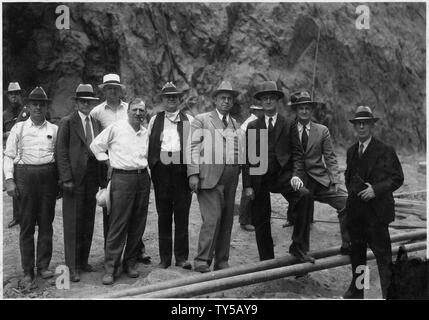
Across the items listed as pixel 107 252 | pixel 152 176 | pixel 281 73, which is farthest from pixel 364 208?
pixel 281 73

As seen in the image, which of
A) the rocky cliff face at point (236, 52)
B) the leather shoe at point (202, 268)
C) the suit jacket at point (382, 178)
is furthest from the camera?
the rocky cliff face at point (236, 52)

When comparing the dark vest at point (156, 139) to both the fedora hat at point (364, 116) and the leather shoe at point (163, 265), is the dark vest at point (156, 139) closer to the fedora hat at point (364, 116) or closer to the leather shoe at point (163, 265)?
the leather shoe at point (163, 265)

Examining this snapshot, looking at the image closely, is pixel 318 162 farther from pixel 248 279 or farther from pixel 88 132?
pixel 88 132

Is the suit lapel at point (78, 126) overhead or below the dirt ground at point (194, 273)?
overhead

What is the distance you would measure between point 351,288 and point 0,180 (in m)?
3.82

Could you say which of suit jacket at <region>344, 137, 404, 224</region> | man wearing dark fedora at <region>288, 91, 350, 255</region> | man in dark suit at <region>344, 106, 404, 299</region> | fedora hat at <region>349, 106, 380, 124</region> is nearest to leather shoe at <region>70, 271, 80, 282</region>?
man wearing dark fedora at <region>288, 91, 350, 255</region>

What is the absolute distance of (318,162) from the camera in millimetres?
6059

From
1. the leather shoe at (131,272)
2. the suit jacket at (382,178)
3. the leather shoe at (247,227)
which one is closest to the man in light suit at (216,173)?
the leather shoe at (131,272)

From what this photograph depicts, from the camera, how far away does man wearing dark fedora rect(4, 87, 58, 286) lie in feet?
18.2

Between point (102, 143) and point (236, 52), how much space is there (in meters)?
A: 7.43

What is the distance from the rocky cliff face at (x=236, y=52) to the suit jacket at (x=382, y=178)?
22.2 ft

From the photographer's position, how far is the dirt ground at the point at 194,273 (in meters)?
5.42

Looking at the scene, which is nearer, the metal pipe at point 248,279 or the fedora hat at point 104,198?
the metal pipe at point 248,279

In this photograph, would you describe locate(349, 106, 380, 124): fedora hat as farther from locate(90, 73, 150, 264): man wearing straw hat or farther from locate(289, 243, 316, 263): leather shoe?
locate(90, 73, 150, 264): man wearing straw hat
